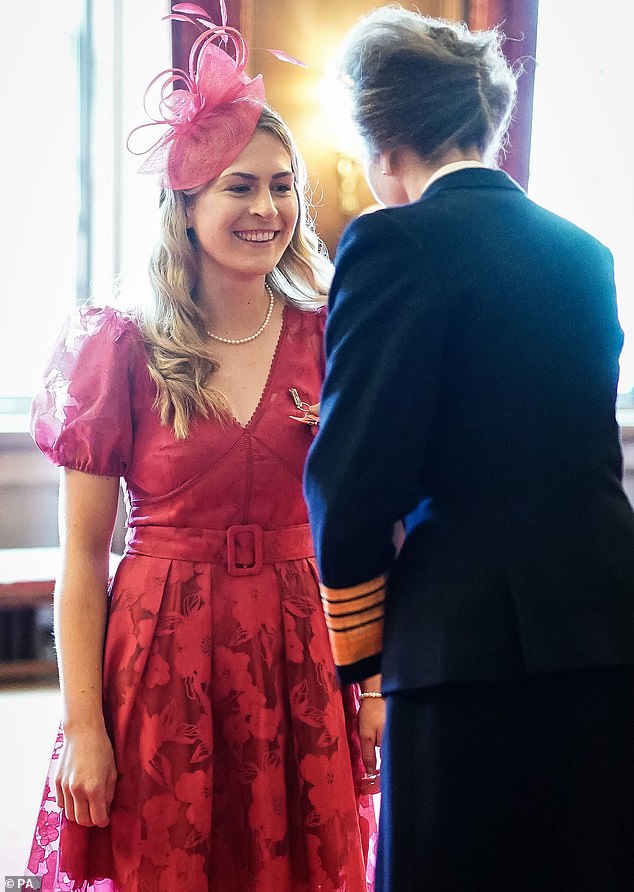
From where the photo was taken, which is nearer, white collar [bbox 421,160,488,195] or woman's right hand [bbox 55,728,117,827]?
white collar [bbox 421,160,488,195]

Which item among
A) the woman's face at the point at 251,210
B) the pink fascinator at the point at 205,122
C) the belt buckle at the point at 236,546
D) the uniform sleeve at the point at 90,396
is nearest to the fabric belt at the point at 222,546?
the belt buckle at the point at 236,546

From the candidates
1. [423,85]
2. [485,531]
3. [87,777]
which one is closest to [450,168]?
[423,85]

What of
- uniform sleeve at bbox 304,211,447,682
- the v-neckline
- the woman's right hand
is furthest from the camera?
the v-neckline

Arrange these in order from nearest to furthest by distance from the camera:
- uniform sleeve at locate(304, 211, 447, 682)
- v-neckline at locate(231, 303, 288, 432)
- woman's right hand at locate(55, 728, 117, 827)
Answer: uniform sleeve at locate(304, 211, 447, 682), woman's right hand at locate(55, 728, 117, 827), v-neckline at locate(231, 303, 288, 432)

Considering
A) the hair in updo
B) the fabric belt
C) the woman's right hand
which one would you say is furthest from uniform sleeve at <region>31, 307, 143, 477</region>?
the hair in updo

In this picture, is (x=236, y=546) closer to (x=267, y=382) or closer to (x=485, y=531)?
(x=267, y=382)

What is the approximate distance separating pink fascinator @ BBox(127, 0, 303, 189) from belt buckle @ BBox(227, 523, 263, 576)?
52 cm

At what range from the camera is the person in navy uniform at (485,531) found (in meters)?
1.00

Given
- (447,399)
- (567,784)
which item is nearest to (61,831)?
(567,784)

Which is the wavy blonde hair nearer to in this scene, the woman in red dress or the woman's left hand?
the woman in red dress

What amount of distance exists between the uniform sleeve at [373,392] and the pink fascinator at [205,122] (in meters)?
0.44

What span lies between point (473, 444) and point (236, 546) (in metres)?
0.43

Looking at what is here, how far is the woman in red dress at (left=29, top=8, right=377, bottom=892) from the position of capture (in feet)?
4.09

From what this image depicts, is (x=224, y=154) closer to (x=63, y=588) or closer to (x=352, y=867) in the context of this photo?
(x=63, y=588)
